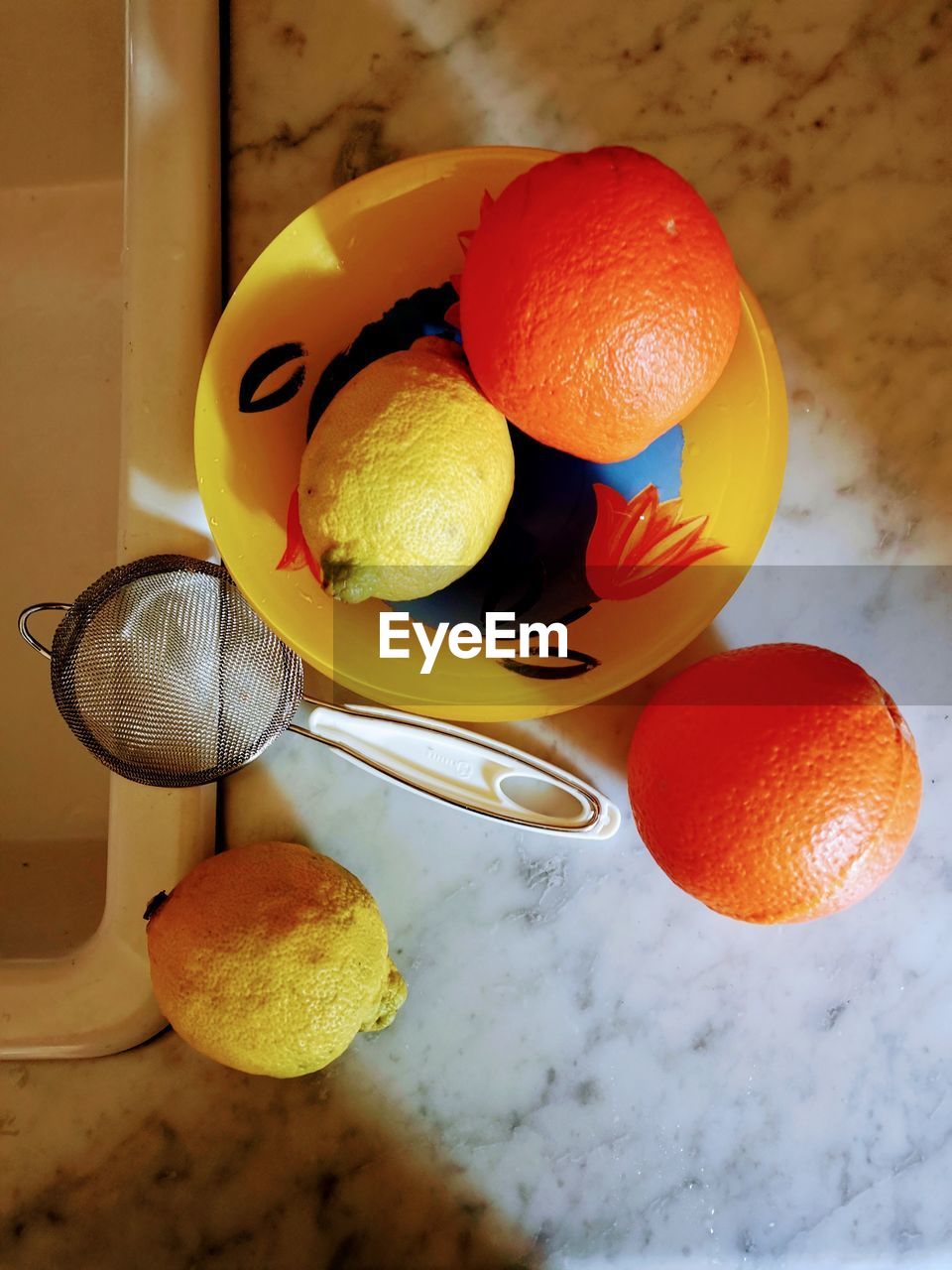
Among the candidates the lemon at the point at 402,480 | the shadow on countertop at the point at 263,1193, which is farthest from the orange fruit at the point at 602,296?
the shadow on countertop at the point at 263,1193

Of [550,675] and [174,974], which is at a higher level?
[550,675]

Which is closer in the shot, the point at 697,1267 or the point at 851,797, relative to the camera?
the point at 851,797

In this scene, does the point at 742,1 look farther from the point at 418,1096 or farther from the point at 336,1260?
the point at 336,1260

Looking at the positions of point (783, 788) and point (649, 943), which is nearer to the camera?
point (783, 788)

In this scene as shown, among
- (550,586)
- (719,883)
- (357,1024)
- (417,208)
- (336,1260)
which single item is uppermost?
(417,208)

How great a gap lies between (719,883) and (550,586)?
202mm

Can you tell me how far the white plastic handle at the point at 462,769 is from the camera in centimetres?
63

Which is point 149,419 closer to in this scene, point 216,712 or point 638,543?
Answer: point 216,712

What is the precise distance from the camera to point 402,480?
0.46 m

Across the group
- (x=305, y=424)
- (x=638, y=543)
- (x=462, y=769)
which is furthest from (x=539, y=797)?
(x=305, y=424)

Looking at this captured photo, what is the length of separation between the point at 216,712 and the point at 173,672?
0.15 ft

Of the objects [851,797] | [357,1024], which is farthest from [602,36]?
[357,1024]

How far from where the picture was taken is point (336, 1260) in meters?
0.62

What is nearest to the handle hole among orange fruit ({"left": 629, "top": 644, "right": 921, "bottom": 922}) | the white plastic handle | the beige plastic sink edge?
the white plastic handle
